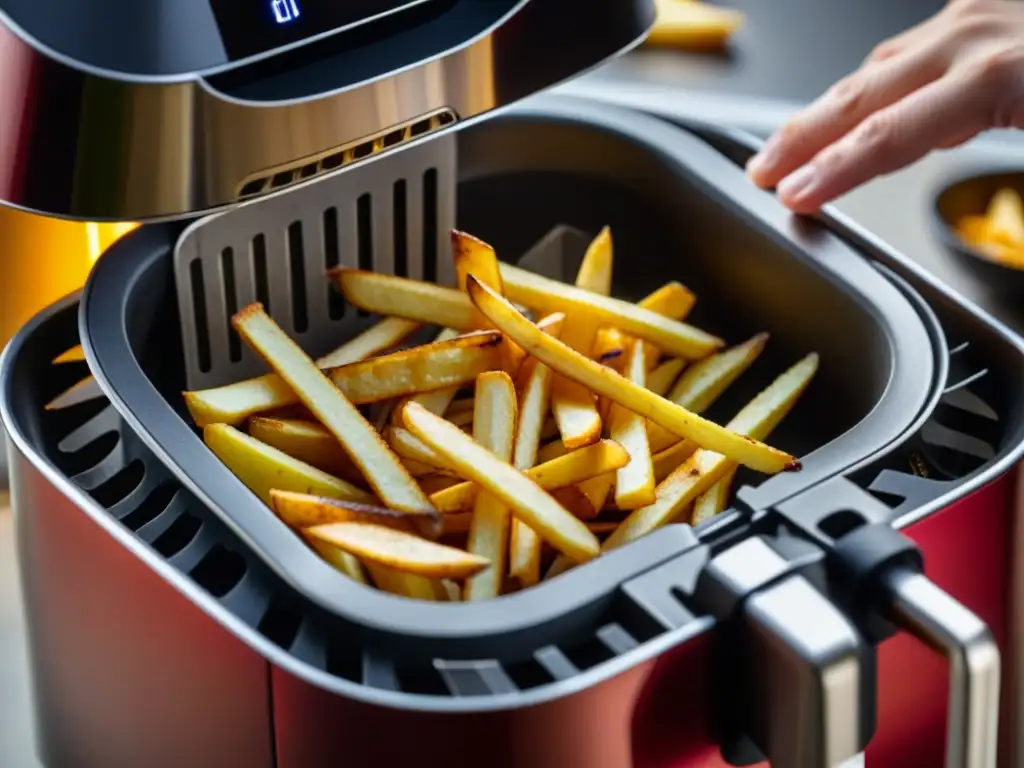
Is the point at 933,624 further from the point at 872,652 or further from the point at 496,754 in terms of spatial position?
the point at 496,754

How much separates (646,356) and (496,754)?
47 centimetres

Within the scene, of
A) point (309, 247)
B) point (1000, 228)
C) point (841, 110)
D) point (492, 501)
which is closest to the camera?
point (492, 501)

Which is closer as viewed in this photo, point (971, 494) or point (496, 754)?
point (496, 754)

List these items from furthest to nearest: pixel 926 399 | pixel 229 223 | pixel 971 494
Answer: pixel 229 223 → pixel 926 399 → pixel 971 494

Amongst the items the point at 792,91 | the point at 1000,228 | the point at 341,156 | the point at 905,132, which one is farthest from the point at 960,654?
the point at 792,91

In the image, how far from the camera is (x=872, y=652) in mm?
683

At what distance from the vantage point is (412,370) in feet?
3.14

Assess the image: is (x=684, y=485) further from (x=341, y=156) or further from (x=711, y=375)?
(x=341, y=156)

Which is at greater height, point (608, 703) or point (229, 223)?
point (229, 223)

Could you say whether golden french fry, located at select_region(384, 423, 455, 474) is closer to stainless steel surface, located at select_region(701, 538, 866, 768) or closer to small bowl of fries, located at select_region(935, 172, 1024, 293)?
stainless steel surface, located at select_region(701, 538, 866, 768)

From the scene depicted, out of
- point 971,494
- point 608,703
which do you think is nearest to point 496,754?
point 608,703

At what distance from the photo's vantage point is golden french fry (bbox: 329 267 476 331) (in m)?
1.03

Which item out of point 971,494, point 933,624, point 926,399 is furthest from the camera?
point 926,399

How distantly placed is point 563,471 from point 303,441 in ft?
0.61
